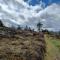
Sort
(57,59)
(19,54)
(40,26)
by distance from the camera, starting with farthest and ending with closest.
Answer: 1. (40,26)
2. (57,59)
3. (19,54)

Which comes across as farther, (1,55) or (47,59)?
(47,59)

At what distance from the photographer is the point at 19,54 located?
14.9 meters

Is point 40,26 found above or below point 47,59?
above

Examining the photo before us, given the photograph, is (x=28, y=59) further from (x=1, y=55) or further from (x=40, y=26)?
(x=40, y=26)

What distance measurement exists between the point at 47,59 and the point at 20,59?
547 inches

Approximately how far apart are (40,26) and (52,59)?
14045 cm

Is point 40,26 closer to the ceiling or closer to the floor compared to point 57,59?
closer to the ceiling

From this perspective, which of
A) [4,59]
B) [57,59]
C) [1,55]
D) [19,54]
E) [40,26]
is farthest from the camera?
[40,26]

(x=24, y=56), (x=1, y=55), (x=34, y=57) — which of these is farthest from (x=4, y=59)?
(x=34, y=57)

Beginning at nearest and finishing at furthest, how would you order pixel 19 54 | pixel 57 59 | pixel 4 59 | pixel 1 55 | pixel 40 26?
pixel 4 59 < pixel 1 55 < pixel 19 54 < pixel 57 59 < pixel 40 26

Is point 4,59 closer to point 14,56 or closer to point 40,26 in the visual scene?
point 14,56

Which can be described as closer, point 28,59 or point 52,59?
point 28,59

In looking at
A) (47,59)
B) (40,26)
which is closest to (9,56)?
(47,59)

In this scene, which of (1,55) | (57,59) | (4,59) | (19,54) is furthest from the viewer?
(57,59)
